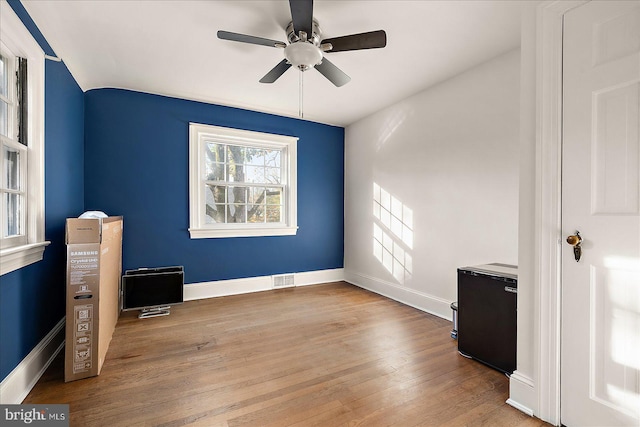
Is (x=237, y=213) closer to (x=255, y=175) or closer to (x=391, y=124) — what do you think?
(x=255, y=175)

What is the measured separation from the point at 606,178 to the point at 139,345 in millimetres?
3452

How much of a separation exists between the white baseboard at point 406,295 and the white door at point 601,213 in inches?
63.7

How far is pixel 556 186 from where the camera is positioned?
5.21ft

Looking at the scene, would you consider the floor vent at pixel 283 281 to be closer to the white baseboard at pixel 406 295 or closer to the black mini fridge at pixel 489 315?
the white baseboard at pixel 406 295

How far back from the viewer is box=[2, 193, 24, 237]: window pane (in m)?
1.82

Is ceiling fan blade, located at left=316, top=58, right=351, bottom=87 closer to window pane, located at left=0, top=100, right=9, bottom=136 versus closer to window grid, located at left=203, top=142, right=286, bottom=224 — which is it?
window grid, located at left=203, top=142, right=286, bottom=224

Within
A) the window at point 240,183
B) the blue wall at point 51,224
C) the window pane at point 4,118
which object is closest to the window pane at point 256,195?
the window at point 240,183

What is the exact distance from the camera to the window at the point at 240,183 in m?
3.89

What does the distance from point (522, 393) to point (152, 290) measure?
3.54 m

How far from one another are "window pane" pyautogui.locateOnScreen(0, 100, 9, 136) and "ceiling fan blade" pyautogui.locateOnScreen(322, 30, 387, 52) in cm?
218

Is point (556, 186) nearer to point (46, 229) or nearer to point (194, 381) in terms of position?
point (194, 381)

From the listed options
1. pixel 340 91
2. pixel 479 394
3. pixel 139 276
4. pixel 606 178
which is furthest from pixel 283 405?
pixel 340 91

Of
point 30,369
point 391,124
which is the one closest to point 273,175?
point 391,124

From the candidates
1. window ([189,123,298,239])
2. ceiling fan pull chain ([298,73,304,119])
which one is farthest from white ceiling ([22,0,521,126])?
window ([189,123,298,239])
